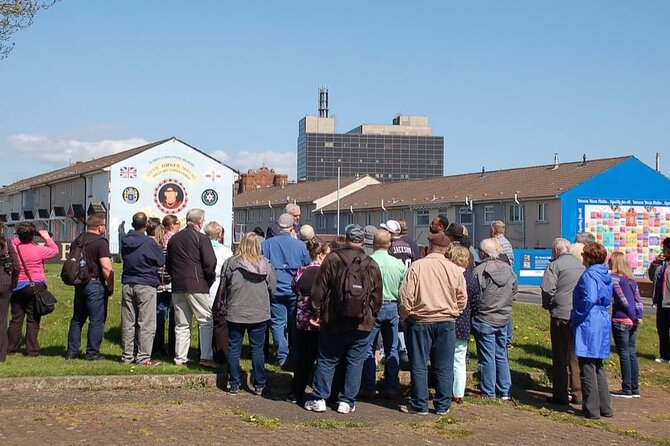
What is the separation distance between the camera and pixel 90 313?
11609 mm

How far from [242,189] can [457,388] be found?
100.0m

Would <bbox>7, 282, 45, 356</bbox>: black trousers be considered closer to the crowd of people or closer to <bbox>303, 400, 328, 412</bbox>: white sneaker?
the crowd of people

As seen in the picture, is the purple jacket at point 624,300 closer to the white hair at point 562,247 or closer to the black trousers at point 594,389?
the white hair at point 562,247

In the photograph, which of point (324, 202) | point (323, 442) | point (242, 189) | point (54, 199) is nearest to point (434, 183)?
point (324, 202)

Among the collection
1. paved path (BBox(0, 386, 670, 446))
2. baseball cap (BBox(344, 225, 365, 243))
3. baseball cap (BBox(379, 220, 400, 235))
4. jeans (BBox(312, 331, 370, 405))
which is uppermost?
baseball cap (BBox(379, 220, 400, 235))

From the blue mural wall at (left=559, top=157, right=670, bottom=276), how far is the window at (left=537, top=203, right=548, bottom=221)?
1.78m

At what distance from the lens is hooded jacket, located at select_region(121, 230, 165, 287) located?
1134 cm

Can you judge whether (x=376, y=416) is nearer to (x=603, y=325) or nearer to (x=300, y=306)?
(x=300, y=306)

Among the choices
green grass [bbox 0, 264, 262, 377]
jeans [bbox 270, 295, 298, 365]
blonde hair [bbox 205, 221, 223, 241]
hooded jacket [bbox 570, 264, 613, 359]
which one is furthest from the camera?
blonde hair [bbox 205, 221, 223, 241]

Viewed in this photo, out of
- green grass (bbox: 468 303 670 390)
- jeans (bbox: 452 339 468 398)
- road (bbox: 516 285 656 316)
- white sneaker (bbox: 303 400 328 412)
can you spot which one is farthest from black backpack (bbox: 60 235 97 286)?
road (bbox: 516 285 656 316)

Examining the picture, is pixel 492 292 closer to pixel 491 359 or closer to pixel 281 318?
pixel 491 359

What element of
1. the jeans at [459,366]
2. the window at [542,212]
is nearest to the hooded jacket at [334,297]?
the jeans at [459,366]

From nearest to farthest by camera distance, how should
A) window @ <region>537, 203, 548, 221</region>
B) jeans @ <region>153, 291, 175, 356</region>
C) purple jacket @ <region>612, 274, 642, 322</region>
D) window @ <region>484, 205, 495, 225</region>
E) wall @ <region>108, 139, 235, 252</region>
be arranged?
purple jacket @ <region>612, 274, 642, 322</region>, jeans @ <region>153, 291, 175, 356</region>, wall @ <region>108, 139, 235, 252</region>, window @ <region>537, 203, 548, 221</region>, window @ <region>484, 205, 495, 225</region>

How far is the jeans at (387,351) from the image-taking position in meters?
10.6
